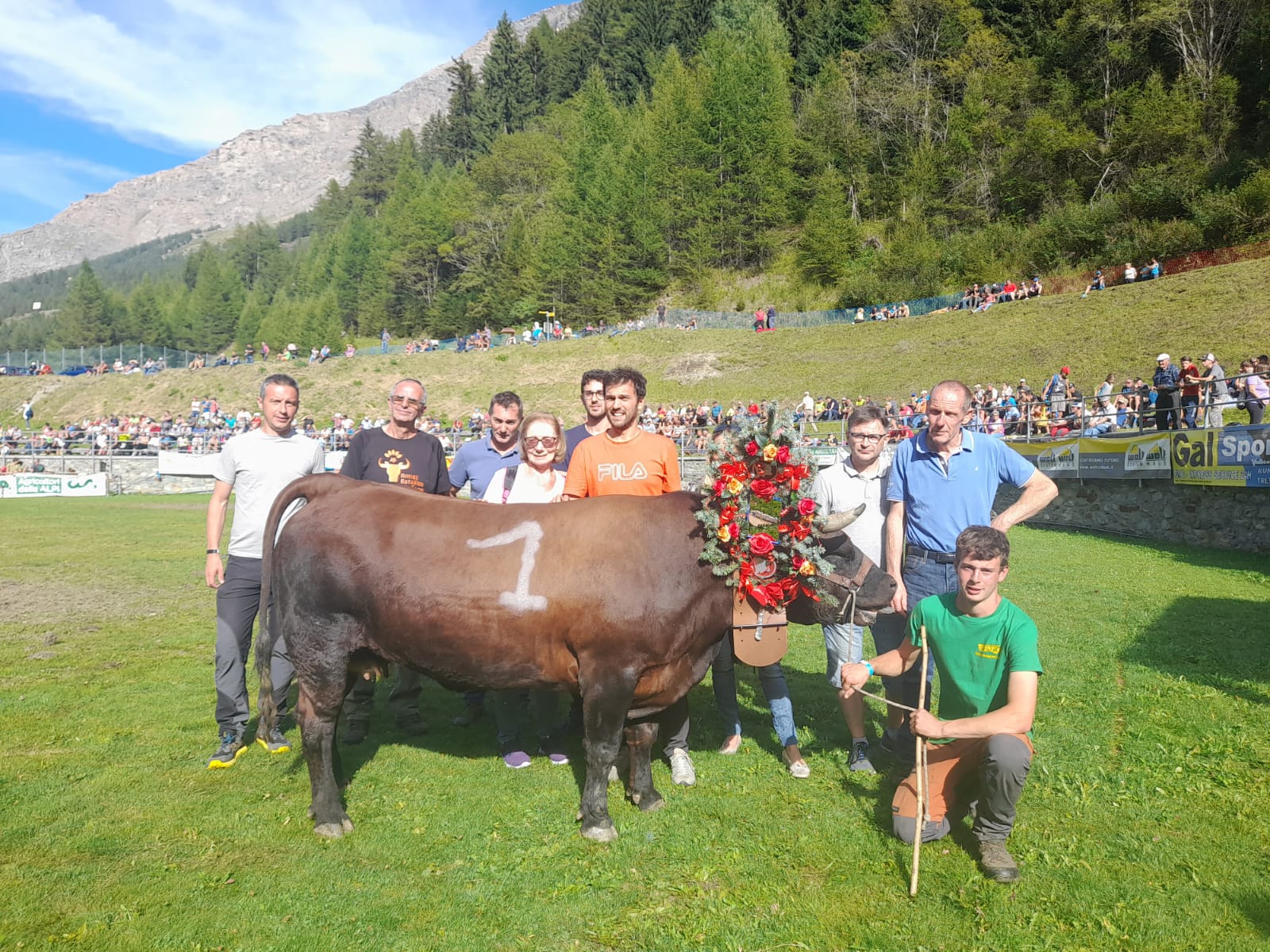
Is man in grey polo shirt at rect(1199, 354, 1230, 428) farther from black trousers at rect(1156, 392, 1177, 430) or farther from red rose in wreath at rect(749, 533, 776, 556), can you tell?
red rose in wreath at rect(749, 533, 776, 556)

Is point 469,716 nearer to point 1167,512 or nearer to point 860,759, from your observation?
point 860,759

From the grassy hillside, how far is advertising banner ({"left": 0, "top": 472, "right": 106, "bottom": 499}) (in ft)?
66.5

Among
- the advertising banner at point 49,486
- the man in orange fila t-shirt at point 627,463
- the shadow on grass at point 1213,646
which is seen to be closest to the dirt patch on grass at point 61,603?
the man in orange fila t-shirt at point 627,463

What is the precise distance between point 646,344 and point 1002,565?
4947 cm

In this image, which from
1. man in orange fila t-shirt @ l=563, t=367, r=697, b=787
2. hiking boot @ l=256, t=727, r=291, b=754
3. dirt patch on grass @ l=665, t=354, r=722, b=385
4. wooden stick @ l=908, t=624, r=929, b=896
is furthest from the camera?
dirt patch on grass @ l=665, t=354, r=722, b=385

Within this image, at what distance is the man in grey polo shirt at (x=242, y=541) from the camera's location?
5.62 meters

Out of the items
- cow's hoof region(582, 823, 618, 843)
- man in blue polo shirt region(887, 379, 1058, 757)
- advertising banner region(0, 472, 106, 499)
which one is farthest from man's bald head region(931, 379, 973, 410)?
advertising banner region(0, 472, 106, 499)

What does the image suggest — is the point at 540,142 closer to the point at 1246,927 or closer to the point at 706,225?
the point at 706,225

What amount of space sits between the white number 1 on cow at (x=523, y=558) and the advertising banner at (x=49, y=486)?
1321 inches

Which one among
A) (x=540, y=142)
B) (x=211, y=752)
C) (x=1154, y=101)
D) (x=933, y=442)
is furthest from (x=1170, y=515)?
(x=540, y=142)

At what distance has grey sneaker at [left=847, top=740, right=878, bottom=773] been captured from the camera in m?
5.44

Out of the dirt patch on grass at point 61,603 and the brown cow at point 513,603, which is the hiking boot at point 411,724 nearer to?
the brown cow at point 513,603

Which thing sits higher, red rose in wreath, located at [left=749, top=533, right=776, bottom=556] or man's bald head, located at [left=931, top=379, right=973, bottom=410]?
man's bald head, located at [left=931, top=379, right=973, bottom=410]

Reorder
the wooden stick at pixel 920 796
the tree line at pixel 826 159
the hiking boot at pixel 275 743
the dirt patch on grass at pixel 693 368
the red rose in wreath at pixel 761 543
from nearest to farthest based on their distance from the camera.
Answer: the wooden stick at pixel 920 796, the red rose in wreath at pixel 761 543, the hiking boot at pixel 275 743, the dirt patch on grass at pixel 693 368, the tree line at pixel 826 159
